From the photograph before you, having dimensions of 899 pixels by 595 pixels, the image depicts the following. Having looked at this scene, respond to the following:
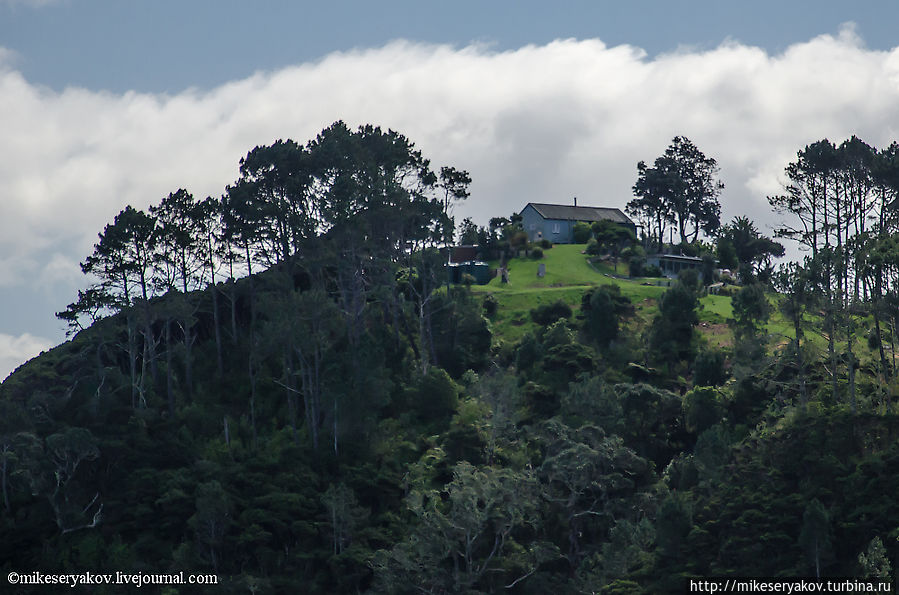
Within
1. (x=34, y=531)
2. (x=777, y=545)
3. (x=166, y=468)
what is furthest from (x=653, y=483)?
(x=34, y=531)

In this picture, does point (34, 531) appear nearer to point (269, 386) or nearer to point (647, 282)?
point (269, 386)

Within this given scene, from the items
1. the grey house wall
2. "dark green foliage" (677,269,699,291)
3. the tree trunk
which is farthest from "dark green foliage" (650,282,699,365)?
the grey house wall

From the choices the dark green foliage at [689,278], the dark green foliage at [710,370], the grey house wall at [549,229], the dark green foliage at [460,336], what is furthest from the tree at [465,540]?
the grey house wall at [549,229]

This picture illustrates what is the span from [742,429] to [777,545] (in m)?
14.3

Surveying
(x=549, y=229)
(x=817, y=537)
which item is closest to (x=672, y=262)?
(x=549, y=229)

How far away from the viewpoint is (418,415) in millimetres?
71562

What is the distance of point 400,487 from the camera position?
64.2m

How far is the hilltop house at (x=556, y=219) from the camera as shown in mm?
136000

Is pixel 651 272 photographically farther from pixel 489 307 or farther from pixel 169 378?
pixel 169 378

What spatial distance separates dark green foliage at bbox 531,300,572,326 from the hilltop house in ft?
152

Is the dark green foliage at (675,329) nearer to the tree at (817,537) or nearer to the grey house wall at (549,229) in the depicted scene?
the tree at (817,537)

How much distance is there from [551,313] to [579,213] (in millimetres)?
53370

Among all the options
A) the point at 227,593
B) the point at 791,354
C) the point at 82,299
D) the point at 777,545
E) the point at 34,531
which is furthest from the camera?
the point at 82,299

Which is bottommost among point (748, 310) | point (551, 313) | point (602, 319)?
point (748, 310)
